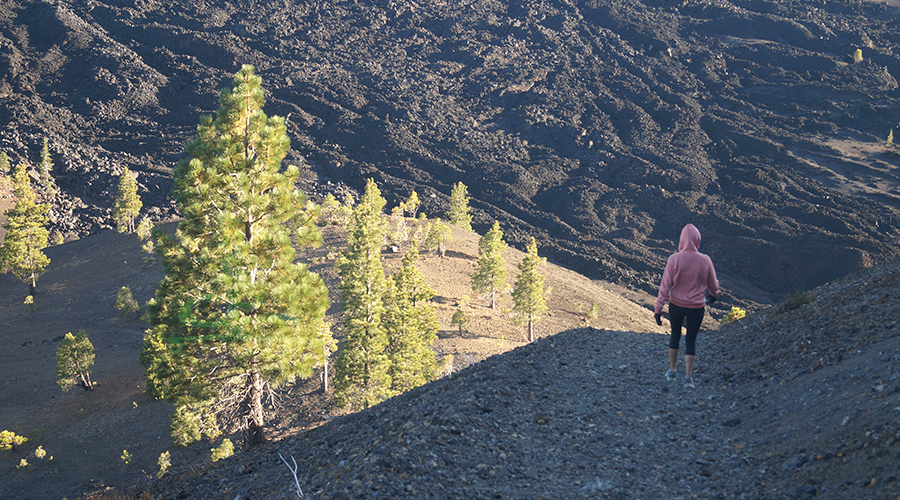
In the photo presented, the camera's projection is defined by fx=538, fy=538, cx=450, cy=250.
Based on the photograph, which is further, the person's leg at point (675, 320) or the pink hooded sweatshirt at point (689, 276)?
the person's leg at point (675, 320)

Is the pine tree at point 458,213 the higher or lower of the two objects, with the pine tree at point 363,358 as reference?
lower

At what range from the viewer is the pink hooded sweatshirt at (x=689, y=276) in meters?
7.44

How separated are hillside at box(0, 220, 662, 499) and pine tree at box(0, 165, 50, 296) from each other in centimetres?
339

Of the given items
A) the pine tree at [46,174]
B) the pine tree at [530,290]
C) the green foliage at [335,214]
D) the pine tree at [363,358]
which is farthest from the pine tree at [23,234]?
the pine tree at [530,290]

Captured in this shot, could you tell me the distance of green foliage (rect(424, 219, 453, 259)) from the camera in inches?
1796

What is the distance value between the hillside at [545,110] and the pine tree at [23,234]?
26876mm

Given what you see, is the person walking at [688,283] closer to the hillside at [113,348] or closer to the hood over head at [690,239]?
the hood over head at [690,239]

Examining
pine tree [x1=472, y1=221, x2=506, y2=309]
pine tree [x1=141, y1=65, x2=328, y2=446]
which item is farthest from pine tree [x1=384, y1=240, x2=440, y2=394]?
pine tree [x1=472, y1=221, x2=506, y2=309]

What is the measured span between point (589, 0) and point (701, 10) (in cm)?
2771

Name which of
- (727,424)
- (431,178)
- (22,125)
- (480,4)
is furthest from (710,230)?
(22,125)

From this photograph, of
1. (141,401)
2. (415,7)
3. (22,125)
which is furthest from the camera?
(415,7)

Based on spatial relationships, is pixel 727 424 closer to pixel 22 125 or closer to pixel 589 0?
pixel 22 125

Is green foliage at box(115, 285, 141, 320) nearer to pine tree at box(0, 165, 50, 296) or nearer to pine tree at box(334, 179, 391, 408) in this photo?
pine tree at box(0, 165, 50, 296)

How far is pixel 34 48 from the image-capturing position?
356 ft
